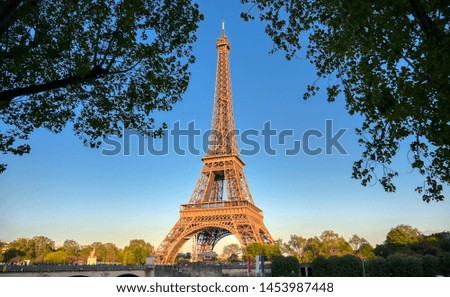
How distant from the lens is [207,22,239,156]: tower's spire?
58750mm

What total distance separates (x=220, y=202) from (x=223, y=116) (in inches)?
676

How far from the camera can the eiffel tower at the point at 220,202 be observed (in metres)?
48.2

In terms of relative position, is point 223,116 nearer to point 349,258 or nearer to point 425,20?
point 349,258

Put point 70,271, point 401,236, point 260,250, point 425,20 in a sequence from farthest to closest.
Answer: point 401,236 < point 260,250 < point 70,271 < point 425,20

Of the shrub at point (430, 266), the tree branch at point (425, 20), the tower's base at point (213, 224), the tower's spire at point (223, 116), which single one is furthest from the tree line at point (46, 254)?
the tree branch at point (425, 20)

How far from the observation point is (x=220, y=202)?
5122cm

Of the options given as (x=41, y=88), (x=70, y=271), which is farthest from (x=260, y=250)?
(x=41, y=88)

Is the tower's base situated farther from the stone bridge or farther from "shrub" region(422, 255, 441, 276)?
"shrub" region(422, 255, 441, 276)

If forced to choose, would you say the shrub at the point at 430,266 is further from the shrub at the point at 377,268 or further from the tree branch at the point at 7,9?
the tree branch at the point at 7,9

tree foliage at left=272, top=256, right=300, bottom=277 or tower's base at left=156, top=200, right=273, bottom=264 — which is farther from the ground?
tower's base at left=156, top=200, right=273, bottom=264

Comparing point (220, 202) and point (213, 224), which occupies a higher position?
point (220, 202)

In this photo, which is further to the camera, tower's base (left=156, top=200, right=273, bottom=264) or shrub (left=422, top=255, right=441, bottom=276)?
tower's base (left=156, top=200, right=273, bottom=264)

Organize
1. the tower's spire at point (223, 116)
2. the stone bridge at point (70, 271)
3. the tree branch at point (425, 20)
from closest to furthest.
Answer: the tree branch at point (425, 20), the stone bridge at point (70, 271), the tower's spire at point (223, 116)

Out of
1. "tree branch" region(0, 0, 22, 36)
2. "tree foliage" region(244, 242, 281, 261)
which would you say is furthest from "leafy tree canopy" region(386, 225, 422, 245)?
"tree branch" region(0, 0, 22, 36)
